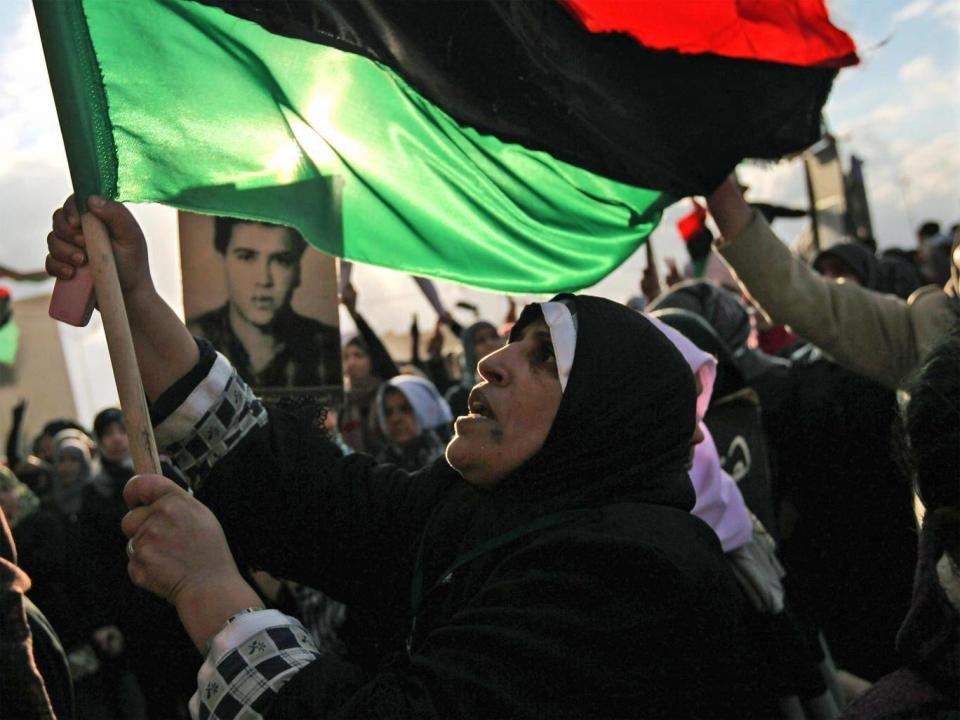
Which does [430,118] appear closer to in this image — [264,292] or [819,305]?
[264,292]

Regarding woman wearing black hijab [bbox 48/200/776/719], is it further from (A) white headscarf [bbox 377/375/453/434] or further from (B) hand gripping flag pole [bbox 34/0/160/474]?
(A) white headscarf [bbox 377/375/453/434]

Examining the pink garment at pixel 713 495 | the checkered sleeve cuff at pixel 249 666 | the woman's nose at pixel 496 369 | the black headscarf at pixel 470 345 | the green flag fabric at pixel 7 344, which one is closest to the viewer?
the checkered sleeve cuff at pixel 249 666

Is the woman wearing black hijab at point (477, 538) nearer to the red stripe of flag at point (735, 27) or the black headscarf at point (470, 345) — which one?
the red stripe of flag at point (735, 27)

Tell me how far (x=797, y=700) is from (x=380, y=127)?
2.13m

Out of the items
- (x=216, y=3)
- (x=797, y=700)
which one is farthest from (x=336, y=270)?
→ (x=797, y=700)

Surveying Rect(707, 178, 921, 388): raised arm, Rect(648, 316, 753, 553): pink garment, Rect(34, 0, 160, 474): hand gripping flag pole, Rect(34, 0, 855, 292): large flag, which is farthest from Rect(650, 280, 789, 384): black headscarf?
Rect(34, 0, 160, 474): hand gripping flag pole

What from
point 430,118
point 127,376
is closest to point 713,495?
point 430,118

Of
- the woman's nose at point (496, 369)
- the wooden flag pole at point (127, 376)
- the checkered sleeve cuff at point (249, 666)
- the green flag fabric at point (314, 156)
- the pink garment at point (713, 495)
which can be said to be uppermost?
the green flag fabric at point (314, 156)

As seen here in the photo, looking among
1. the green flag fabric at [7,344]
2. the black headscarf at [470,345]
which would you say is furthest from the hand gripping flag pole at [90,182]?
the green flag fabric at [7,344]

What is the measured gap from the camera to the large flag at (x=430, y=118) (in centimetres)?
199

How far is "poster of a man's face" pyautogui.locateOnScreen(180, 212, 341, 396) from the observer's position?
313 cm

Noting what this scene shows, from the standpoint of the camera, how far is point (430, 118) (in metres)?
2.42

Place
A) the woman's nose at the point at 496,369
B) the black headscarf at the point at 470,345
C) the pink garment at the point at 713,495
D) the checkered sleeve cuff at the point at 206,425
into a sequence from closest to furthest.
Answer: the woman's nose at the point at 496,369 → the checkered sleeve cuff at the point at 206,425 → the pink garment at the point at 713,495 → the black headscarf at the point at 470,345

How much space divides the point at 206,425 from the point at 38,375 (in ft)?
36.5
